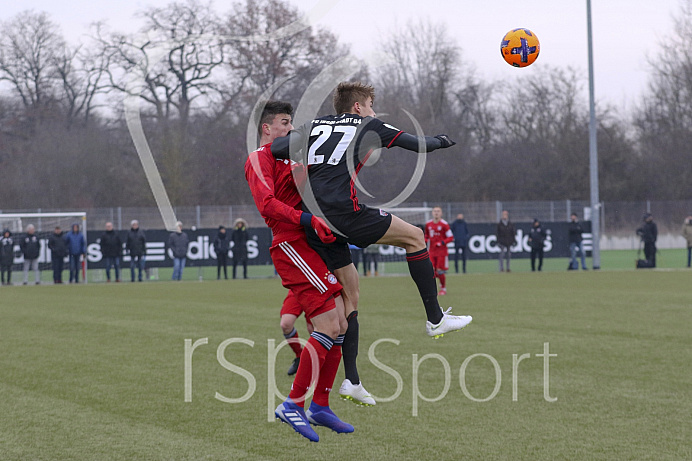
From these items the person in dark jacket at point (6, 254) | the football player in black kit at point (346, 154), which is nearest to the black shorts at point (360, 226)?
the football player in black kit at point (346, 154)

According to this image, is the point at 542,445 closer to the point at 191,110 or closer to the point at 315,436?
the point at 315,436

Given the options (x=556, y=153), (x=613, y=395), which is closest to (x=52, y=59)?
(x=556, y=153)

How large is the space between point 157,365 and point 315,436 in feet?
14.8

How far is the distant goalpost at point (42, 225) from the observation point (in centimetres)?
2589

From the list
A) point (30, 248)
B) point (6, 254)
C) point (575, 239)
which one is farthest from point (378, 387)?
point (575, 239)

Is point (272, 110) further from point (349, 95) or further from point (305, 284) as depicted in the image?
point (305, 284)

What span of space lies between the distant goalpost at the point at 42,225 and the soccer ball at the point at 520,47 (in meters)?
21.7

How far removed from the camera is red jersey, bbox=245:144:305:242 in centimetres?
553

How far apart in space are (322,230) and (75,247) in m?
21.5

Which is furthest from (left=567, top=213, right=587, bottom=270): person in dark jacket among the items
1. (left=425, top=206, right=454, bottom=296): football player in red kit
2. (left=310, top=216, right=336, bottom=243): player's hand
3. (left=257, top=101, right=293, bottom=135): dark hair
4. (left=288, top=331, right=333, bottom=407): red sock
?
(left=310, top=216, right=336, bottom=243): player's hand

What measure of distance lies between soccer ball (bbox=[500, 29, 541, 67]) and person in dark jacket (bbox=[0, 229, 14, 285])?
21.9 m

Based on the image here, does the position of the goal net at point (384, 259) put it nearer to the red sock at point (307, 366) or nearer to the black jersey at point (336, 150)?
the red sock at point (307, 366)

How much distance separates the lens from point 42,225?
26938 mm

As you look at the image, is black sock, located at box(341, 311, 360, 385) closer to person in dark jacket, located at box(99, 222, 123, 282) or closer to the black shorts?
the black shorts
